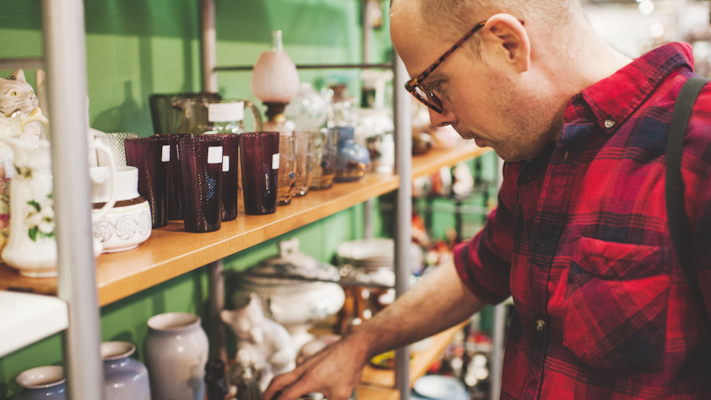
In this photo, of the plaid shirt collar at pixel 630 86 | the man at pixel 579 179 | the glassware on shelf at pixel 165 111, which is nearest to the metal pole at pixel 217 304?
the glassware on shelf at pixel 165 111

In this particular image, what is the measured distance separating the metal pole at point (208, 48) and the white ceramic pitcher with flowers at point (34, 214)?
2.97 ft

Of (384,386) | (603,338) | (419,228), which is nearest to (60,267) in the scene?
(603,338)

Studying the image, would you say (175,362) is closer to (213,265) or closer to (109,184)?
(213,265)

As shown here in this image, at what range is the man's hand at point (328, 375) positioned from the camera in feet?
3.85

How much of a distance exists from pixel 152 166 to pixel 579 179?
0.68 m

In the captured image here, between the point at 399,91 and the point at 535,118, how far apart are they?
0.51 metres

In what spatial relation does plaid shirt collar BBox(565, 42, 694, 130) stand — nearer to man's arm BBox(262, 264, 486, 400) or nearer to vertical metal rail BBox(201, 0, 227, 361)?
man's arm BBox(262, 264, 486, 400)

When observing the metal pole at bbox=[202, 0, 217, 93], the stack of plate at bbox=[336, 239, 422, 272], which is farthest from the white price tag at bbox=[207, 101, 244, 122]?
the stack of plate at bbox=[336, 239, 422, 272]

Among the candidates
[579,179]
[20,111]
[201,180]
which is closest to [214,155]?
[201,180]

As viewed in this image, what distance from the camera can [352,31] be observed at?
8.34 feet

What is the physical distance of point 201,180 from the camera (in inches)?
33.8

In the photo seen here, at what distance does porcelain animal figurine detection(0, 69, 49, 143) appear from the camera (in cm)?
75

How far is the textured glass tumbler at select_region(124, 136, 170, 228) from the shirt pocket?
0.66 metres

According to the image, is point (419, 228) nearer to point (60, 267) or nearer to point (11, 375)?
point (11, 375)
